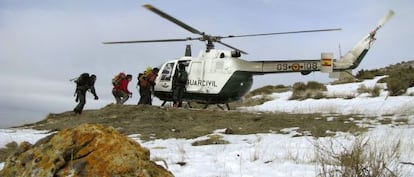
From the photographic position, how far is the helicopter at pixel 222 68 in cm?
1449

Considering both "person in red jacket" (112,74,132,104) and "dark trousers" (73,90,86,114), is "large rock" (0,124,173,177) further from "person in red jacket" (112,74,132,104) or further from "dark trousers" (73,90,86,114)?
"person in red jacket" (112,74,132,104)

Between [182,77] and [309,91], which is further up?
[182,77]

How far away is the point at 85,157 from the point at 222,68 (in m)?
12.4

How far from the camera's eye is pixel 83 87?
1418 cm

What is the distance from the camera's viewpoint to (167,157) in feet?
19.9

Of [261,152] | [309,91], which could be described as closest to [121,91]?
[309,91]

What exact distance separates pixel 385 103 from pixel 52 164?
37.4ft

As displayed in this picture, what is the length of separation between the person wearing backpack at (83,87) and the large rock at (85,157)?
10.5 metres

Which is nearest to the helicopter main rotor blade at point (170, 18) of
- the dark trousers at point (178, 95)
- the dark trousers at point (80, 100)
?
the dark trousers at point (178, 95)

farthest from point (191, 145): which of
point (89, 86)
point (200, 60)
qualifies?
point (200, 60)

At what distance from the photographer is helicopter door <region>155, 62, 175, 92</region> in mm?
16953

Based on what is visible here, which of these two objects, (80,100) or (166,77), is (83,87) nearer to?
(80,100)

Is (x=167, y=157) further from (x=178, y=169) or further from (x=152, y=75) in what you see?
(x=152, y=75)

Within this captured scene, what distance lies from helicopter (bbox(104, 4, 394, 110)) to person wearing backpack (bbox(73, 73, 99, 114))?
200 cm
